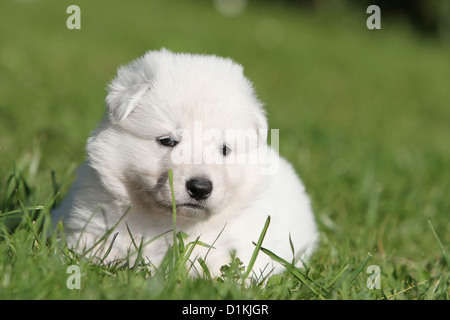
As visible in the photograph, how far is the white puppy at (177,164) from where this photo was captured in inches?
109

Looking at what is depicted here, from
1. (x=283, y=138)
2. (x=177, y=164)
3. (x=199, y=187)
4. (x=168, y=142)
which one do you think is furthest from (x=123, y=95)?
(x=283, y=138)

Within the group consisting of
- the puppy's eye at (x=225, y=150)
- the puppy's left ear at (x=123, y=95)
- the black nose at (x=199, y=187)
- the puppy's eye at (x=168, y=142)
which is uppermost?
the puppy's left ear at (x=123, y=95)

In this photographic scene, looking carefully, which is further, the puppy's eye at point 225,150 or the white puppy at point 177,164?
the puppy's eye at point 225,150

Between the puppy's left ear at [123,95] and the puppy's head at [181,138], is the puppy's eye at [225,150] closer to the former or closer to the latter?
the puppy's head at [181,138]

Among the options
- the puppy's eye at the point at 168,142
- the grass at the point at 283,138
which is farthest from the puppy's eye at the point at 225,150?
the grass at the point at 283,138

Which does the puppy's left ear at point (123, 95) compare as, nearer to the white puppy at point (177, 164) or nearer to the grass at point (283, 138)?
the white puppy at point (177, 164)

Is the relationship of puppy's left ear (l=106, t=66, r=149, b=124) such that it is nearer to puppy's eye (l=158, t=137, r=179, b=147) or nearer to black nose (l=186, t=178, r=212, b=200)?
puppy's eye (l=158, t=137, r=179, b=147)

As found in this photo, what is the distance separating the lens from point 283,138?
6320mm

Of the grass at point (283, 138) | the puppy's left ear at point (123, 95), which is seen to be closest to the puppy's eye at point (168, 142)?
the puppy's left ear at point (123, 95)

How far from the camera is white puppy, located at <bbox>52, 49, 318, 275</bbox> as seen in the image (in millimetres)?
2781

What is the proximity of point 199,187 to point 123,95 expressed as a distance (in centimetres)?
64

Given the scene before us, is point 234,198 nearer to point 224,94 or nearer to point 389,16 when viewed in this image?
point 224,94

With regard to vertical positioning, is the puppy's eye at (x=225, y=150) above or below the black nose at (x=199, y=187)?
above
